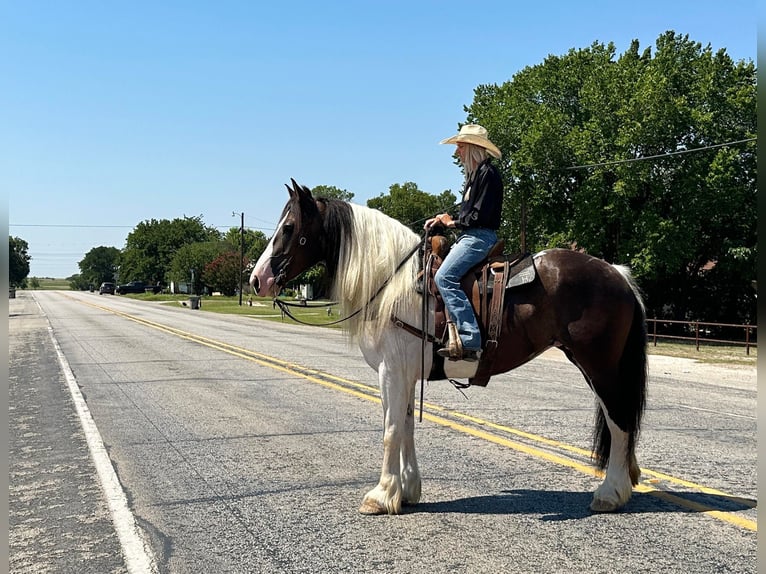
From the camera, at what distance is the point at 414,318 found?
5.25 m

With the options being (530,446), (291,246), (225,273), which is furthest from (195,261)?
(291,246)

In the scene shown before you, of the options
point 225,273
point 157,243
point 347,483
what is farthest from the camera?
point 157,243

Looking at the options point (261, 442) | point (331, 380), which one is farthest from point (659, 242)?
point (261, 442)

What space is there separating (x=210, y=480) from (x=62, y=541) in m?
1.54

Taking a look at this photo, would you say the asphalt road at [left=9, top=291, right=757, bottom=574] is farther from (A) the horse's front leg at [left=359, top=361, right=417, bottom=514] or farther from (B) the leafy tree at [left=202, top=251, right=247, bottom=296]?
(B) the leafy tree at [left=202, top=251, right=247, bottom=296]

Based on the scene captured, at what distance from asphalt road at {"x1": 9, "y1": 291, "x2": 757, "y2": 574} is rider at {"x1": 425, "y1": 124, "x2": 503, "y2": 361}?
1120mm

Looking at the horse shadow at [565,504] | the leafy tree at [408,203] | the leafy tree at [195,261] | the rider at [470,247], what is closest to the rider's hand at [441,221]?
the rider at [470,247]

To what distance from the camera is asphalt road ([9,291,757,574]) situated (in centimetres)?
433

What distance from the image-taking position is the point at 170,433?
8.10m

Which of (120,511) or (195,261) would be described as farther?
(195,261)

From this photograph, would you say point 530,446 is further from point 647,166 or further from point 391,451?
point 647,166

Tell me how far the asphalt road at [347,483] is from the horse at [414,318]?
1.12 feet

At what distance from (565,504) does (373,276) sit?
7.51 feet

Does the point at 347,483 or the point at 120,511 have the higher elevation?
the point at 347,483
